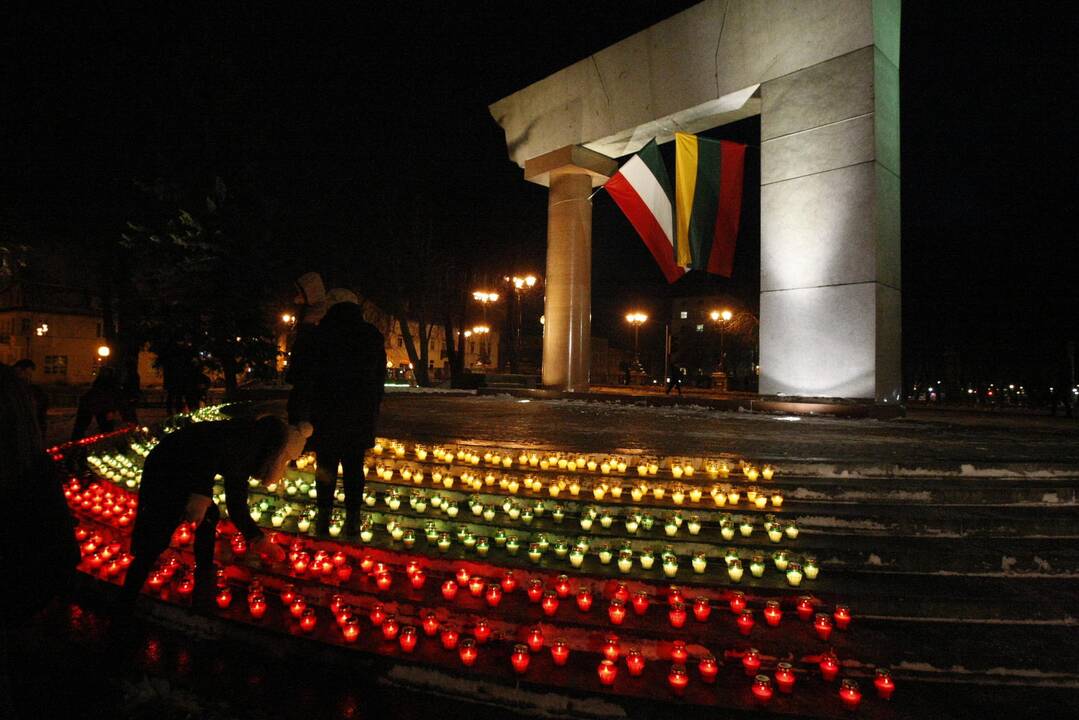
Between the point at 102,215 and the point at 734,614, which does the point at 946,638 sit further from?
the point at 102,215

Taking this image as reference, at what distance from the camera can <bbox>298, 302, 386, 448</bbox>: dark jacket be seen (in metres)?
3.84

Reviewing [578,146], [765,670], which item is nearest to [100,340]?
[578,146]

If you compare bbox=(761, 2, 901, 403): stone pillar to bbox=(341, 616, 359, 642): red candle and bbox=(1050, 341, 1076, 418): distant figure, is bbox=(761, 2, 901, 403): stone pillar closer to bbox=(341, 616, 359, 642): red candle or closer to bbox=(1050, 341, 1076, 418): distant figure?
bbox=(341, 616, 359, 642): red candle

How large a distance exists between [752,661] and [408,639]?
1719 mm

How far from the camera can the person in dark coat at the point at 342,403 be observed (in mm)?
3846

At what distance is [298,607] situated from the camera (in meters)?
3.35

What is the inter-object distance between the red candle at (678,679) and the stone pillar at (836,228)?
6288 mm

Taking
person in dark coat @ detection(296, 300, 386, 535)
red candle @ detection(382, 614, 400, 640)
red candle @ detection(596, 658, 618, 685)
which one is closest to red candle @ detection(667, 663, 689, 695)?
red candle @ detection(596, 658, 618, 685)

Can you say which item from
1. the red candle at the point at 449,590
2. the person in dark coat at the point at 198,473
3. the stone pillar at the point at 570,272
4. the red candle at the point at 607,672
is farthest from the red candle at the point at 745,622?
the stone pillar at the point at 570,272

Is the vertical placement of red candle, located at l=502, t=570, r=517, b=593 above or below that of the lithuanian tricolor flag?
below

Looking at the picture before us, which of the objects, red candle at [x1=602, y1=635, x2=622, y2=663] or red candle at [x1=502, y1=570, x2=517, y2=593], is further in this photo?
red candle at [x1=502, y1=570, x2=517, y2=593]

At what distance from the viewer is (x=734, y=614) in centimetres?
323

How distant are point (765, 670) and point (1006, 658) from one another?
111 cm

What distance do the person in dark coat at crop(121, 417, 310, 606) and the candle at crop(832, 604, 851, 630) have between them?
10.2 ft
